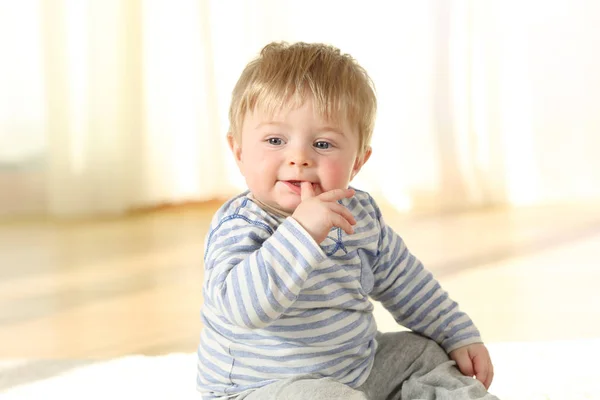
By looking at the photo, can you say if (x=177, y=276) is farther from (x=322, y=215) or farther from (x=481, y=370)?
(x=322, y=215)

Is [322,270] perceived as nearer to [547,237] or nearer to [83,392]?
[83,392]

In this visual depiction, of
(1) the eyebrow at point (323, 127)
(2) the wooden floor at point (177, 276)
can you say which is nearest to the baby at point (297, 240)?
→ (1) the eyebrow at point (323, 127)

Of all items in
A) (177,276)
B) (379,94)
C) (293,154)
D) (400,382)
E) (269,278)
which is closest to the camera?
(269,278)

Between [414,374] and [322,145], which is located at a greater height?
[322,145]

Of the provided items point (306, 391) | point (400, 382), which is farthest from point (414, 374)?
point (306, 391)

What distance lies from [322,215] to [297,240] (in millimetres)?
37

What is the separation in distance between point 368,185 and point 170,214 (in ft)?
2.44

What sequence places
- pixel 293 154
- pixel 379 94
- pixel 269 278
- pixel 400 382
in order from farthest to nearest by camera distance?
pixel 379 94
pixel 400 382
pixel 293 154
pixel 269 278

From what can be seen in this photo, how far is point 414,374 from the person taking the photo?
3.64 ft

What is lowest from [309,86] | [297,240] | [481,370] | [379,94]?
[481,370]

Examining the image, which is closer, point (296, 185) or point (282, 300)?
point (282, 300)

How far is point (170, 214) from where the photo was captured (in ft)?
10.8

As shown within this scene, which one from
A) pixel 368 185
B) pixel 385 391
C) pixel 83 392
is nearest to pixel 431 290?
pixel 385 391

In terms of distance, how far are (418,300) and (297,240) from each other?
334 millimetres
